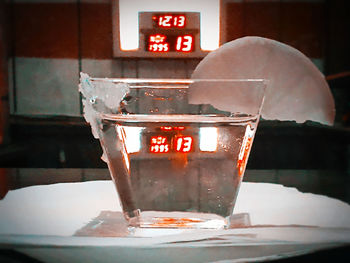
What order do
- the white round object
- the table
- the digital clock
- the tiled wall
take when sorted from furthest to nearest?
the tiled wall
the digital clock
the white round object
the table

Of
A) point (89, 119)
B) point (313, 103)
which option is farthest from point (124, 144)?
point (313, 103)

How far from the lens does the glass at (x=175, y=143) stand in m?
0.26

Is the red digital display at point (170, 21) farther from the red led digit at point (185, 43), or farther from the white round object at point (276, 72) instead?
the white round object at point (276, 72)

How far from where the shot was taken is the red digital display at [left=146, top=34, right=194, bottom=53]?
1474 mm

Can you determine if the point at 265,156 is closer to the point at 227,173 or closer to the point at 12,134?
the point at 12,134

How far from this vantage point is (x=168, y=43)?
1495 mm

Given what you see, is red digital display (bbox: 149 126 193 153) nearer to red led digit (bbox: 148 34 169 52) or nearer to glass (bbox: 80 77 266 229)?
glass (bbox: 80 77 266 229)

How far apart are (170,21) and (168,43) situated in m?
0.08

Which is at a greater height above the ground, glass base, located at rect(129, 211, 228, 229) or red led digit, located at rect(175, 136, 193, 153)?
red led digit, located at rect(175, 136, 193, 153)

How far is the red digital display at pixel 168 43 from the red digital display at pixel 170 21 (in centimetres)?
4

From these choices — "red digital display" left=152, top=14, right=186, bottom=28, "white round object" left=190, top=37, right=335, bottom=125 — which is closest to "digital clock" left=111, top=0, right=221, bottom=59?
"red digital display" left=152, top=14, right=186, bottom=28

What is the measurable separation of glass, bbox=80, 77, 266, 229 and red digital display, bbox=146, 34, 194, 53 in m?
1.24

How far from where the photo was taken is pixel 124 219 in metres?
0.27

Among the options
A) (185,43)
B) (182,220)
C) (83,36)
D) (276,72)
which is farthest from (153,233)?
(83,36)
